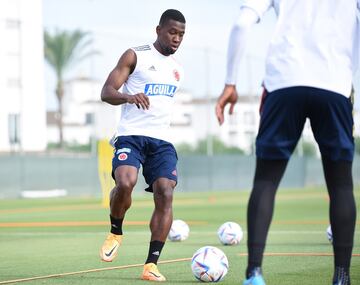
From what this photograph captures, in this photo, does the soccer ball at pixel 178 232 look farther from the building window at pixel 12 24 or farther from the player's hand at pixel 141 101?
the building window at pixel 12 24

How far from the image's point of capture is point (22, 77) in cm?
5144

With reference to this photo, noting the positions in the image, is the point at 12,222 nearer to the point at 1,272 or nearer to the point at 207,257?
the point at 1,272

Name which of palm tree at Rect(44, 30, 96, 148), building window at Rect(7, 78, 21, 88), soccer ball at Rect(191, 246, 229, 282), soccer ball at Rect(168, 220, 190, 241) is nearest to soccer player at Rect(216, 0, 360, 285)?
soccer ball at Rect(191, 246, 229, 282)

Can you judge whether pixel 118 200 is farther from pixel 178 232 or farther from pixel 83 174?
pixel 83 174

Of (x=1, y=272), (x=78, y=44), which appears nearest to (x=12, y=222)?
(x=1, y=272)

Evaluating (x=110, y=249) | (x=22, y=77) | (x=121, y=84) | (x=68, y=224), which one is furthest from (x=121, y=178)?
(x=22, y=77)

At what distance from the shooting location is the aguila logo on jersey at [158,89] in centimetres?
923

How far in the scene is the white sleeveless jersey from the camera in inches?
360

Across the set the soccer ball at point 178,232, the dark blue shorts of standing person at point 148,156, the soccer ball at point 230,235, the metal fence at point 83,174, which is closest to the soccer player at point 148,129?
the dark blue shorts of standing person at point 148,156

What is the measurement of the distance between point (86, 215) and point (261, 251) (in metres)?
17.1

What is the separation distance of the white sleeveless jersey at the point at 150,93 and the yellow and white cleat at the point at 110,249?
0.96 m

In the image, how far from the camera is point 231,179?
2030 inches

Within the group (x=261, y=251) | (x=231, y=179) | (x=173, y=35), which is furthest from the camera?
(x=231, y=179)

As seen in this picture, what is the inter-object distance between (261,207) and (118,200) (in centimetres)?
314
